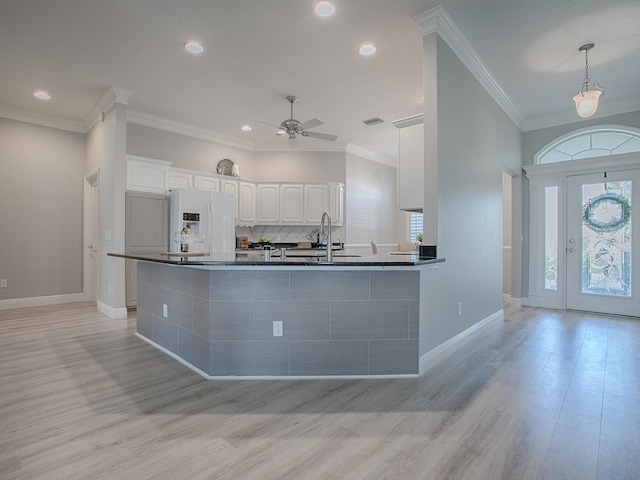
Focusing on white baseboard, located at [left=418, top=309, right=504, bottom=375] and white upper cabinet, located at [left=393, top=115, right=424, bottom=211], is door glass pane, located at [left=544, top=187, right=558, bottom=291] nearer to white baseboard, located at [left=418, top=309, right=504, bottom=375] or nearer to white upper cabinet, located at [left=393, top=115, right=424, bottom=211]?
white baseboard, located at [left=418, top=309, right=504, bottom=375]

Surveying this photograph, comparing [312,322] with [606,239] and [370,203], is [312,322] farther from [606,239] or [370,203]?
[370,203]

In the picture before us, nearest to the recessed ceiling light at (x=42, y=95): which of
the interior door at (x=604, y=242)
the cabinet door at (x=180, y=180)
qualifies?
the cabinet door at (x=180, y=180)

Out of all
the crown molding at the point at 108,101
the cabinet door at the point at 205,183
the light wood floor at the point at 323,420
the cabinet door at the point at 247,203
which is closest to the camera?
the light wood floor at the point at 323,420

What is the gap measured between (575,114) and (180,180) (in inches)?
234

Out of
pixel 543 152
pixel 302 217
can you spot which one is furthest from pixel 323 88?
pixel 543 152

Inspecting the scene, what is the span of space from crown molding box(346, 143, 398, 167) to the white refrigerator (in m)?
2.72

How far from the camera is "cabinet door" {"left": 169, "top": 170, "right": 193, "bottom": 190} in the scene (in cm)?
552

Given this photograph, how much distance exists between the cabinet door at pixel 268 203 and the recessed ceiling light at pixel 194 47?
129 inches

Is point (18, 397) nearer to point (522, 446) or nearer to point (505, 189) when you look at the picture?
point (522, 446)

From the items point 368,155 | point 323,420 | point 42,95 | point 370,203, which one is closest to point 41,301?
point 42,95

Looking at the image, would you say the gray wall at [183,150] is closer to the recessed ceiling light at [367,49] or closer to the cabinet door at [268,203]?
the cabinet door at [268,203]

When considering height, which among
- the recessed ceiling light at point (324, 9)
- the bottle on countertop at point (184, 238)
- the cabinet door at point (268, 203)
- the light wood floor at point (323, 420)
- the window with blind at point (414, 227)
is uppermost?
the recessed ceiling light at point (324, 9)

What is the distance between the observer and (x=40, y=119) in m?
5.41

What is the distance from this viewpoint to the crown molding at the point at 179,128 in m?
5.38
